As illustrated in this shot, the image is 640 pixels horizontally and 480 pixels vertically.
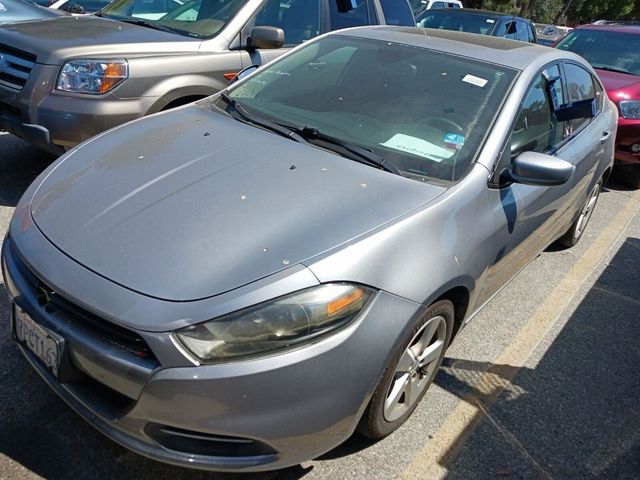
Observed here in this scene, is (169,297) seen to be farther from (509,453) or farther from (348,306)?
(509,453)

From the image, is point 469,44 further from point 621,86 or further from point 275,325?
point 621,86

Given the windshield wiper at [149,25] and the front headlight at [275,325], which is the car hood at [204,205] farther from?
the windshield wiper at [149,25]

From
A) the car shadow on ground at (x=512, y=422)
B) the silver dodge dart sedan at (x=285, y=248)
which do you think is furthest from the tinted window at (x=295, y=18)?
the car shadow on ground at (x=512, y=422)

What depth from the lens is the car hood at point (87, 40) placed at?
4043 millimetres

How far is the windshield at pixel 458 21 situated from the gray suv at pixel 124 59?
5.48 metres

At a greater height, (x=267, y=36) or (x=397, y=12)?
(x=267, y=36)

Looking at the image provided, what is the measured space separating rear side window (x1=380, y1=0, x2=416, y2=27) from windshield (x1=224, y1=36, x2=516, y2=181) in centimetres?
268

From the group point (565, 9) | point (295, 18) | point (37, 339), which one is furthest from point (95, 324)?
point (565, 9)

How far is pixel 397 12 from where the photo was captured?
6180mm

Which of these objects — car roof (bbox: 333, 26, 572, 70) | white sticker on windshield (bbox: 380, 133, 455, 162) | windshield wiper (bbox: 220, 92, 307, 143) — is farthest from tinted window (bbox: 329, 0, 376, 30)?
white sticker on windshield (bbox: 380, 133, 455, 162)

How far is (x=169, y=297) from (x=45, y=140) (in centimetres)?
260

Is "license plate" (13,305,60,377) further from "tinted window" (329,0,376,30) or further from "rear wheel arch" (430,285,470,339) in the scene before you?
"tinted window" (329,0,376,30)

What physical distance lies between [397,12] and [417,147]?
155 inches

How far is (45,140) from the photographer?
13.0ft
